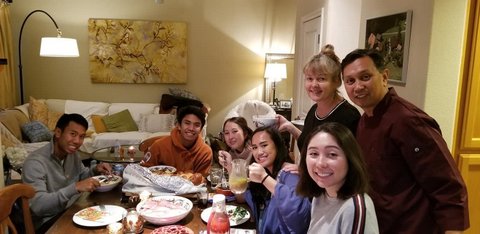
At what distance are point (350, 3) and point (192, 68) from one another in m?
3.07

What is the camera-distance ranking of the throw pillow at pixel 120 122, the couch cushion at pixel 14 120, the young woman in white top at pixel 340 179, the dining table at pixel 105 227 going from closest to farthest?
the young woman in white top at pixel 340 179, the dining table at pixel 105 227, the couch cushion at pixel 14 120, the throw pillow at pixel 120 122

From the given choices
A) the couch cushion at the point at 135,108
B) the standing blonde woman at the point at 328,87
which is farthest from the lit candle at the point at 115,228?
the couch cushion at the point at 135,108

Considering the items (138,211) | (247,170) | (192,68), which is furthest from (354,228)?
(192,68)

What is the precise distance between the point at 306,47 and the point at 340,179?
10.5 feet

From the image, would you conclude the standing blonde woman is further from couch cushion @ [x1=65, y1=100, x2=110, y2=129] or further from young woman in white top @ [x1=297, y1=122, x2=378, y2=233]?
couch cushion @ [x1=65, y1=100, x2=110, y2=129]

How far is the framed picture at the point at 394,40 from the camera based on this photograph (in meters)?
2.09

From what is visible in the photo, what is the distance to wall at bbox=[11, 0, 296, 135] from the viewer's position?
5344 mm

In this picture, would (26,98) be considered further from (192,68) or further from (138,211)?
(138,211)

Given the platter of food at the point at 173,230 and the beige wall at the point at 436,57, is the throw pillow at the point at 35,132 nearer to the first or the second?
the platter of food at the point at 173,230

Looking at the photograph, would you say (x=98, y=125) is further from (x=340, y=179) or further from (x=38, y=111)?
(x=340, y=179)

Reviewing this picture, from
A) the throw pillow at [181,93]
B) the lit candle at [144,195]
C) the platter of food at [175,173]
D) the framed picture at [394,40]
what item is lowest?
the lit candle at [144,195]

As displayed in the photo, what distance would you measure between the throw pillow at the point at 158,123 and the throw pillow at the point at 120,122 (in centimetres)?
22

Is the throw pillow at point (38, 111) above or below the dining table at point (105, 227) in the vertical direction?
above

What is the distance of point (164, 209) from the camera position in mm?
1666
